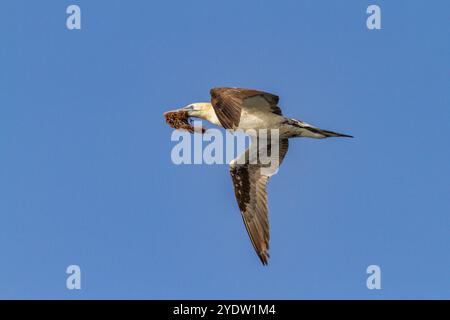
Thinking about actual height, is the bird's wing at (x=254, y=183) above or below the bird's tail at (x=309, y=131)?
below

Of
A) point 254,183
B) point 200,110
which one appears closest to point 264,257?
point 254,183

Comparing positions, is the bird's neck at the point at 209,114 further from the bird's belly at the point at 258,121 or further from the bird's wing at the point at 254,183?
the bird's wing at the point at 254,183

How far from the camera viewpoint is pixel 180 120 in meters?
Answer: 19.3

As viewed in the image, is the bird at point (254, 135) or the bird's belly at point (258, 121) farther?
the bird's belly at point (258, 121)

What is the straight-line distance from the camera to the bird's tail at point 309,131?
1770 cm

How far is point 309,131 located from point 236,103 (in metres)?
1.94

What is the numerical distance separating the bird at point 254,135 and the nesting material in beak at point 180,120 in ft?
0.30


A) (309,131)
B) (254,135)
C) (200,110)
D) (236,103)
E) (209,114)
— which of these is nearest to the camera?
(236,103)

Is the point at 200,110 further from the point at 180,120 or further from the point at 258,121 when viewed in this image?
the point at 258,121

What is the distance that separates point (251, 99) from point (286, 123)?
41.7 inches

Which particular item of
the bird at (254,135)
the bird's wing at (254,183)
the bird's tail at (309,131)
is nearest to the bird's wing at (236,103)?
the bird at (254,135)

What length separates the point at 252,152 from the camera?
63.9 feet
